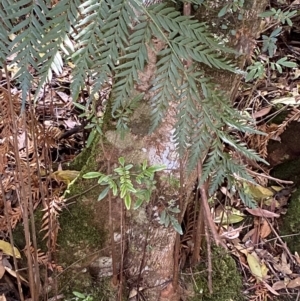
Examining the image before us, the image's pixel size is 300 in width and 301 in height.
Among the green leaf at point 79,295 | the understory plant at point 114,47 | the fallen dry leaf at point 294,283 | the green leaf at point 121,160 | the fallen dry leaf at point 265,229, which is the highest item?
the understory plant at point 114,47

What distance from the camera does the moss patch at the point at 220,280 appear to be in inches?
61.9

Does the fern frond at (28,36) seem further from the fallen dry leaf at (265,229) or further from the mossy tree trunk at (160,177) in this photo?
the fallen dry leaf at (265,229)

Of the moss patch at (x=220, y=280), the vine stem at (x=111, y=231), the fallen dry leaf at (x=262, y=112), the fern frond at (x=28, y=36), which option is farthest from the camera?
the fallen dry leaf at (x=262, y=112)

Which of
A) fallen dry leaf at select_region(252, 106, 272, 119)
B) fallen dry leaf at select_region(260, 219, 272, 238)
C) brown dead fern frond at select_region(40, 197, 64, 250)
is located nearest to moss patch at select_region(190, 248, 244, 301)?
fallen dry leaf at select_region(260, 219, 272, 238)

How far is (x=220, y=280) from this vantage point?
163 centimetres

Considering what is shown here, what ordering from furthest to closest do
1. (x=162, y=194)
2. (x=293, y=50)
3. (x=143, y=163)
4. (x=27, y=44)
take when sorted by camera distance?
(x=293, y=50)
(x=162, y=194)
(x=143, y=163)
(x=27, y=44)

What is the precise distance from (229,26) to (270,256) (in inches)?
40.6

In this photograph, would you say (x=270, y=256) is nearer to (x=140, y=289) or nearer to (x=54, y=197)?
(x=140, y=289)

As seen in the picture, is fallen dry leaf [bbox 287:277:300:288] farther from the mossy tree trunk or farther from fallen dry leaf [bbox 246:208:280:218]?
the mossy tree trunk

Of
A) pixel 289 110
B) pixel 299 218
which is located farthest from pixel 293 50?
pixel 299 218

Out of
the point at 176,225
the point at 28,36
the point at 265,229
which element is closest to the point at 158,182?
the point at 176,225

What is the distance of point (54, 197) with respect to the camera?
1.43 metres

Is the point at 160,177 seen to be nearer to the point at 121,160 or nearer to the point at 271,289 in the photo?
the point at 121,160

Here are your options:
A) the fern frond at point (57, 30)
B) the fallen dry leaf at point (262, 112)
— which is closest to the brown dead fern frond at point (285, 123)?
Result: the fallen dry leaf at point (262, 112)
